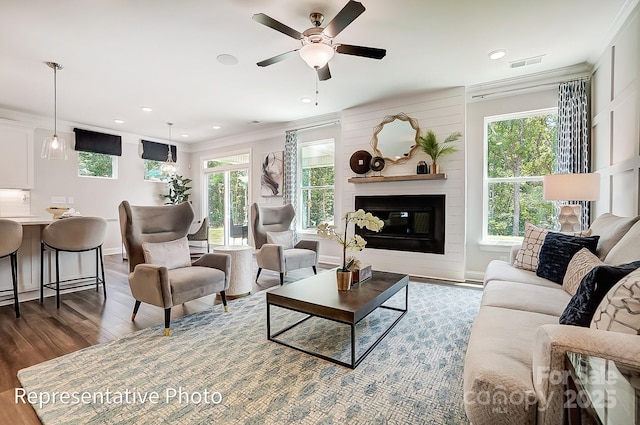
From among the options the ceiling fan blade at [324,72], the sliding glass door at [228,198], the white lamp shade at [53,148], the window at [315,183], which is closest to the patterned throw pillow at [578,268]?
the ceiling fan blade at [324,72]

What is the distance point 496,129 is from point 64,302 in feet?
19.1

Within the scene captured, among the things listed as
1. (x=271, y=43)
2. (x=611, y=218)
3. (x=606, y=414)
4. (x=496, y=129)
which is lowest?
(x=606, y=414)

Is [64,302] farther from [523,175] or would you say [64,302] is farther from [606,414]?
[523,175]

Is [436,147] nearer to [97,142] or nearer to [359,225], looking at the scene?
[359,225]

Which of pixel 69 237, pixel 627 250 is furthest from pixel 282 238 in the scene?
pixel 627 250

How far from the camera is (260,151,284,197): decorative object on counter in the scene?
20.4 ft

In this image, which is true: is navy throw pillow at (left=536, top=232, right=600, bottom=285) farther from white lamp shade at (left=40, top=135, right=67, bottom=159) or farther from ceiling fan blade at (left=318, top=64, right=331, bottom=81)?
white lamp shade at (left=40, top=135, right=67, bottom=159)

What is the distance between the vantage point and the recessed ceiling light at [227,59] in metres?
3.29

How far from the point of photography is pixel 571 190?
287cm

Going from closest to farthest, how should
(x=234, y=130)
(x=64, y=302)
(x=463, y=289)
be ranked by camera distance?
1. (x=64, y=302)
2. (x=463, y=289)
3. (x=234, y=130)

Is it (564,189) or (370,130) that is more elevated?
(370,130)

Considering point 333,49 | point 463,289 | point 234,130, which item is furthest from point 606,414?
point 234,130

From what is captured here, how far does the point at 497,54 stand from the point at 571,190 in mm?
1642

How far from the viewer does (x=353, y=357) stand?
6.30 feet
